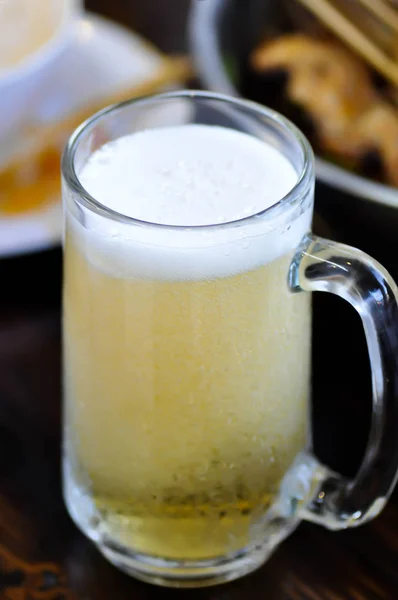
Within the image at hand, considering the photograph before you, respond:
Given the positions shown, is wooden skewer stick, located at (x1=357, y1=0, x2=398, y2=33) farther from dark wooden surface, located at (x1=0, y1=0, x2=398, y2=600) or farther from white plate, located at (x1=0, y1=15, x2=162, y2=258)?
Result: white plate, located at (x1=0, y1=15, x2=162, y2=258)

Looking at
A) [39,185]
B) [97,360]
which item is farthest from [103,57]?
[97,360]

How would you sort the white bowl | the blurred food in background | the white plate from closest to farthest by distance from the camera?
the blurred food in background < the white bowl < the white plate

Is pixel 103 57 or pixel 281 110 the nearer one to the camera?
pixel 281 110

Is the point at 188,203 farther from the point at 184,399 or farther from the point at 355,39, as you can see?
the point at 355,39

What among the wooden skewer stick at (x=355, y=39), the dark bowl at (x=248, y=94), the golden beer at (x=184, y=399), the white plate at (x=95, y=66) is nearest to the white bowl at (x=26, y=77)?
the white plate at (x=95, y=66)

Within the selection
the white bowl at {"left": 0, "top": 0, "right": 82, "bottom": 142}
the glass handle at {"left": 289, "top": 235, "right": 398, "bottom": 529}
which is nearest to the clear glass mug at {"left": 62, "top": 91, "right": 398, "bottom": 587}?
the glass handle at {"left": 289, "top": 235, "right": 398, "bottom": 529}

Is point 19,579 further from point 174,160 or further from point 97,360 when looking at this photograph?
point 174,160
